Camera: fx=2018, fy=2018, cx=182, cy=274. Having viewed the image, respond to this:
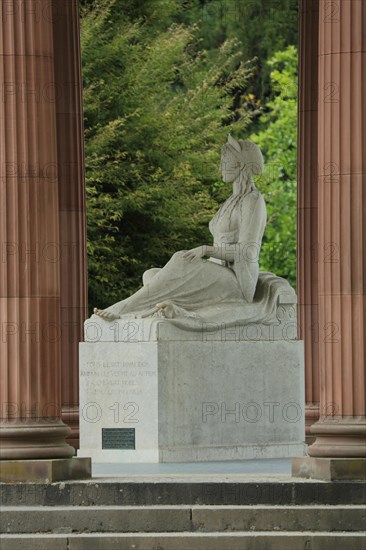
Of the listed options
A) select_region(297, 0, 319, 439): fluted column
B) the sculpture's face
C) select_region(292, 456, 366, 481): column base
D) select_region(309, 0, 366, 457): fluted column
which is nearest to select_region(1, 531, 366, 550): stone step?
select_region(292, 456, 366, 481): column base

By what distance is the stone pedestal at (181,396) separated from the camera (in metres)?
30.4

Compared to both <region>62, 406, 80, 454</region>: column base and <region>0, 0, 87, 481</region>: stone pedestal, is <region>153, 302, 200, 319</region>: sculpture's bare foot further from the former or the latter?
<region>0, 0, 87, 481</region>: stone pedestal

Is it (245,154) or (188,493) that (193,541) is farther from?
(245,154)

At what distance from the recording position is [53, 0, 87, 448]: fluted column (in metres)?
34.1

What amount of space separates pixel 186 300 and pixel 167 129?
85.2 ft

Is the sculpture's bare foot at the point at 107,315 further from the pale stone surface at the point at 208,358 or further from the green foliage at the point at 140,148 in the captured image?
the green foliage at the point at 140,148

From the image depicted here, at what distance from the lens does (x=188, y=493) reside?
84.0ft

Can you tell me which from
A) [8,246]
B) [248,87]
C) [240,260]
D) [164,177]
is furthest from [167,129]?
[8,246]

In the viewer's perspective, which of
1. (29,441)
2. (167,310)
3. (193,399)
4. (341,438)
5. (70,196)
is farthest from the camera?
(70,196)

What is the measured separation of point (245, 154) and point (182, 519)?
9120 millimetres

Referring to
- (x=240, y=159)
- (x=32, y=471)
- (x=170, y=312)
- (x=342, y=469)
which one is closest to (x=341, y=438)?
(x=342, y=469)

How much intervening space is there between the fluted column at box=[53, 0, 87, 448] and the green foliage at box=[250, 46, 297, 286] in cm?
2934

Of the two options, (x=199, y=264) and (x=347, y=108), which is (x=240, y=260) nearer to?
(x=199, y=264)

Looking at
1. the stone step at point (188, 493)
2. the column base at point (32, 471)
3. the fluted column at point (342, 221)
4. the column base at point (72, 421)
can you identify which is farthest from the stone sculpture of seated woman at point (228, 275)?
the stone step at point (188, 493)
